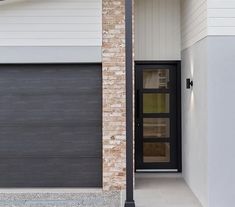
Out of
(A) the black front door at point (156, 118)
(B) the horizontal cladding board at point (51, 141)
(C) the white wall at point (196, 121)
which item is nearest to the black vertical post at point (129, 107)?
(C) the white wall at point (196, 121)

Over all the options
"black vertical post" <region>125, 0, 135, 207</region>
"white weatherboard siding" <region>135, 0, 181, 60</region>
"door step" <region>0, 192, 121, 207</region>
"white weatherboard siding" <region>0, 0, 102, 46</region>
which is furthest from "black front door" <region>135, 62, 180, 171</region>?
"black vertical post" <region>125, 0, 135, 207</region>

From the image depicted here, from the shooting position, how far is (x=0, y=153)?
8.61 meters

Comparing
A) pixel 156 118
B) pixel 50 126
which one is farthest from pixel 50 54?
pixel 156 118

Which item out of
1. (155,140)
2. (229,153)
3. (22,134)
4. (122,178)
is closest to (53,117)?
(22,134)

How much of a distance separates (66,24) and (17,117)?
2072 millimetres

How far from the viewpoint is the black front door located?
10.1 meters

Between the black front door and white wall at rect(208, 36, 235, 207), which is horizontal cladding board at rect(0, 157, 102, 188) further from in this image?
white wall at rect(208, 36, 235, 207)

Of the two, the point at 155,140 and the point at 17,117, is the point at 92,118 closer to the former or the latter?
the point at 17,117

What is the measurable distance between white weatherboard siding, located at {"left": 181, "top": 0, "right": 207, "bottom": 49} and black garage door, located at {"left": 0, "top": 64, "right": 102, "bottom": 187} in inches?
76.1

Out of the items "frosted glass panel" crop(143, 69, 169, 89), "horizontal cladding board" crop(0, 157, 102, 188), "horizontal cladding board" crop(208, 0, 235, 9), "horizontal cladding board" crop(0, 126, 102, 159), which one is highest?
"horizontal cladding board" crop(208, 0, 235, 9)

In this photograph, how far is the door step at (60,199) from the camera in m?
7.30

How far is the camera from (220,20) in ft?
21.8

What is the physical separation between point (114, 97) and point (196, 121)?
1647 millimetres

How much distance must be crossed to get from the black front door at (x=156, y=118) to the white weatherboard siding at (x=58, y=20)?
208 cm
